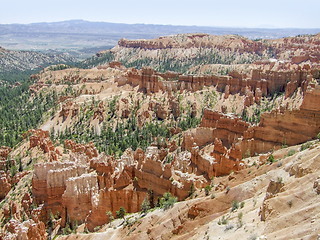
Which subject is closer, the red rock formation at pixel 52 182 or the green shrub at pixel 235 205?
the green shrub at pixel 235 205

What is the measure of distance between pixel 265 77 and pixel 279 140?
46448mm

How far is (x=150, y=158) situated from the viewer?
35.4m

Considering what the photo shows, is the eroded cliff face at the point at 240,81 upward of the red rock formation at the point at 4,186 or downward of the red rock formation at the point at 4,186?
upward

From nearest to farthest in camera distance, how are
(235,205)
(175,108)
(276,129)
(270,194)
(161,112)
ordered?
(270,194) → (235,205) → (276,129) → (161,112) → (175,108)

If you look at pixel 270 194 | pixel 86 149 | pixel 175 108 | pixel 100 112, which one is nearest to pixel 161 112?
Result: pixel 175 108

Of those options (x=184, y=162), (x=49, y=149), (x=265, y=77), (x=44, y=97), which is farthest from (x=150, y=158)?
(x=44, y=97)

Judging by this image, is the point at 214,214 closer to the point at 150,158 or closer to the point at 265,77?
the point at 150,158

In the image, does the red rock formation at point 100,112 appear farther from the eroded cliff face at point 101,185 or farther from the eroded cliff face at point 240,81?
the eroded cliff face at point 101,185

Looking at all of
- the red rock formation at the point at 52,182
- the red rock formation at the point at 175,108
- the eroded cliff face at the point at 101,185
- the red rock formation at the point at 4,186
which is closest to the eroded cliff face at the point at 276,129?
the eroded cliff face at the point at 101,185

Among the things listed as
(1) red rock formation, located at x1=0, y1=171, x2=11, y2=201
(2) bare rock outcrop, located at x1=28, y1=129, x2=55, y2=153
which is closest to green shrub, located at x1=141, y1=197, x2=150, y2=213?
(1) red rock formation, located at x1=0, y1=171, x2=11, y2=201

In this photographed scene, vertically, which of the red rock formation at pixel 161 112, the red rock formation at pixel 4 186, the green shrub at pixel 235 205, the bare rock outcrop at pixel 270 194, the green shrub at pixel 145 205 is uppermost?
the bare rock outcrop at pixel 270 194

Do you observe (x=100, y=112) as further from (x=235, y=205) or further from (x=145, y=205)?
(x=235, y=205)

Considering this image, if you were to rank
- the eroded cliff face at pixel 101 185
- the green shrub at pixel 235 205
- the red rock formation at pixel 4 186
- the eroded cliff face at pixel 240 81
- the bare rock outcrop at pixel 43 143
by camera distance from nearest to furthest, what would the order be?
the green shrub at pixel 235 205
the eroded cliff face at pixel 101 185
the red rock formation at pixel 4 186
the bare rock outcrop at pixel 43 143
the eroded cliff face at pixel 240 81

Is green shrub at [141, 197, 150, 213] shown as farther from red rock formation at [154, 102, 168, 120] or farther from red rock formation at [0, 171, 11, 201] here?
red rock formation at [154, 102, 168, 120]
